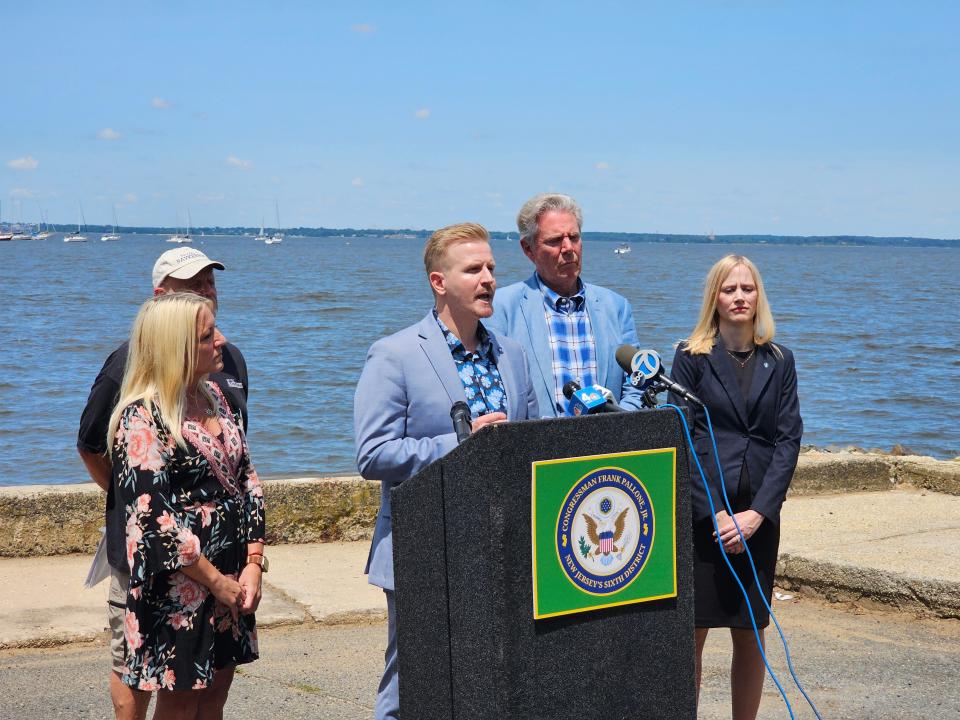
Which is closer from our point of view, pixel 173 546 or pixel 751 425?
pixel 173 546

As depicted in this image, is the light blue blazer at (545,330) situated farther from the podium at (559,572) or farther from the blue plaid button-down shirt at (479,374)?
the podium at (559,572)

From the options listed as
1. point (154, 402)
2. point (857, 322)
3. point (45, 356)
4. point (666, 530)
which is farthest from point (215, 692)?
point (857, 322)

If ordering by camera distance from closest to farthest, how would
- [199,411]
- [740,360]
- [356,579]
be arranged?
[199,411] → [740,360] → [356,579]

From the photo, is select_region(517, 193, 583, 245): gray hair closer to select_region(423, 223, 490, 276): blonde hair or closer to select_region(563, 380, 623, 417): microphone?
select_region(423, 223, 490, 276): blonde hair

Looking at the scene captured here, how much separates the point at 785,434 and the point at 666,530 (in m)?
1.83

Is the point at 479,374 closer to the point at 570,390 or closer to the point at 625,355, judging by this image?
the point at 625,355

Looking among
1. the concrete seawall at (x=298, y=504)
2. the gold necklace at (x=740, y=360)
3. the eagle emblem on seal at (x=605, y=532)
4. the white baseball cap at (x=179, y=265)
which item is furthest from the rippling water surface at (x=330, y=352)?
the eagle emblem on seal at (x=605, y=532)

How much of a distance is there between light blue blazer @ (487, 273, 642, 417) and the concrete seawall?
3.12 m

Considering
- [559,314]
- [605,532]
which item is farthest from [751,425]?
[605,532]

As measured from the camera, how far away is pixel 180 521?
144 inches

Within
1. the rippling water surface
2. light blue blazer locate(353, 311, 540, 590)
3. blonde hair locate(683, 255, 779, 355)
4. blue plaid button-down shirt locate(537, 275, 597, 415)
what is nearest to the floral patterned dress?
light blue blazer locate(353, 311, 540, 590)

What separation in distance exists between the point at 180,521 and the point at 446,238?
4.12 feet

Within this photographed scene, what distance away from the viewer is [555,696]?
2.87 meters

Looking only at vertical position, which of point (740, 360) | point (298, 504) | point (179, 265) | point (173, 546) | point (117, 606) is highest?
point (179, 265)
